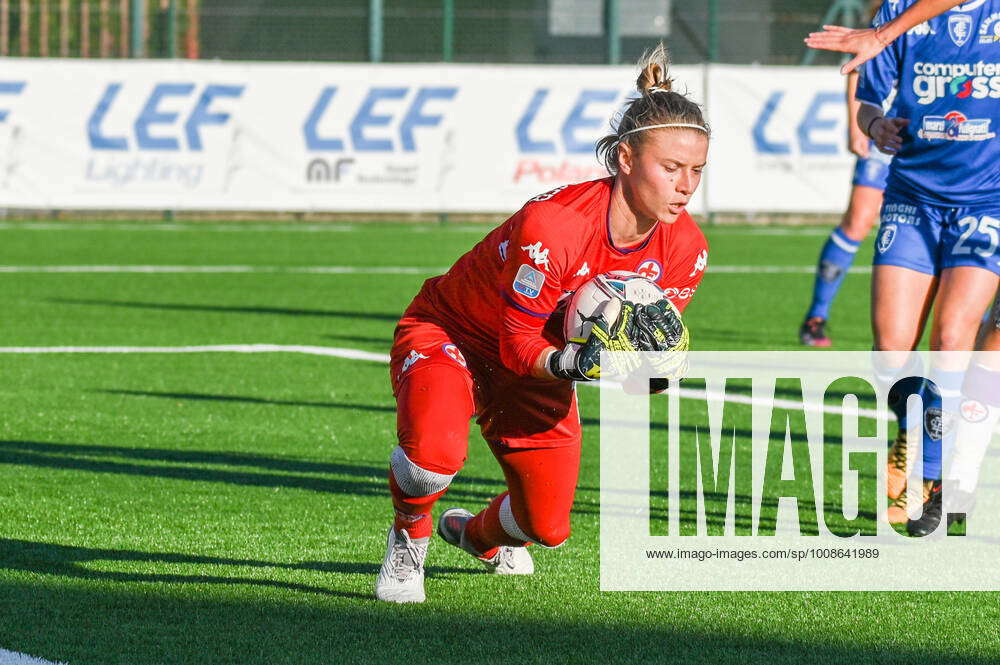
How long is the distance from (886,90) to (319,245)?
14031mm

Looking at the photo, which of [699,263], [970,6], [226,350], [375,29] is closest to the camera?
[699,263]

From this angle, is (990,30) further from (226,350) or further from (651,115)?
(226,350)

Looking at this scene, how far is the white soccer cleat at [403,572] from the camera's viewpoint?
4938mm

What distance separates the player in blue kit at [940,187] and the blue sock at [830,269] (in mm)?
5274

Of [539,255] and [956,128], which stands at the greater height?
[956,128]

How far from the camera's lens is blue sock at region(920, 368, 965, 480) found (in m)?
6.24

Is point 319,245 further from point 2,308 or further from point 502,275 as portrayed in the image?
point 502,275

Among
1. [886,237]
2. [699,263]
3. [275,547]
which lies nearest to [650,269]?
[699,263]

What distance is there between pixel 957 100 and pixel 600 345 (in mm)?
2400

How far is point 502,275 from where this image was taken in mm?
4746

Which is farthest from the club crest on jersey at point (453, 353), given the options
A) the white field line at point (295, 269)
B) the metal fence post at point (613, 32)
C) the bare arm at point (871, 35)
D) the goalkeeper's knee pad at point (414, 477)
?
the metal fence post at point (613, 32)

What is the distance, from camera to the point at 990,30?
618cm

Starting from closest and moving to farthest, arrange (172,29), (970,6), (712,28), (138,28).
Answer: (970,6) < (138,28) < (172,29) < (712,28)

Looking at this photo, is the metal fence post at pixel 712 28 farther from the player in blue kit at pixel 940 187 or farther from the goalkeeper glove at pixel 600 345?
the goalkeeper glove at pixel 600 345
